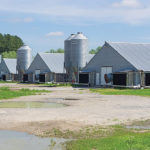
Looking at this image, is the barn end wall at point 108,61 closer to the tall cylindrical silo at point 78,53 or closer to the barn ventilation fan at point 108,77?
the barn ventilation fan at point 108,77

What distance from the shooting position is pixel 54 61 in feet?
220

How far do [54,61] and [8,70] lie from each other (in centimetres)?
1939

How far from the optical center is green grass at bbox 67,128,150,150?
30.5ft

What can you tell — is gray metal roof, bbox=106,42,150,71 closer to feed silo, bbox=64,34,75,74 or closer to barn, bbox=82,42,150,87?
barn, bbox=82,42,150,87

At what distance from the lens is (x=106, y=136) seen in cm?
1107

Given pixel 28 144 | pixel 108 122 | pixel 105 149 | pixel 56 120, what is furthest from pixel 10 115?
pixel 105 149

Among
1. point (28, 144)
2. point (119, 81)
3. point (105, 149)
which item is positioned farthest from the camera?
point (119, 81)

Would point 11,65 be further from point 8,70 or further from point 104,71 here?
point 104,71

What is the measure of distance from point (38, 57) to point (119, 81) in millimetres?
27747

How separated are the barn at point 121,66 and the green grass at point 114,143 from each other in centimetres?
3319

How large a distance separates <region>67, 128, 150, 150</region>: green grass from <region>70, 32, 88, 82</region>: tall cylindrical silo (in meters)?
44.9

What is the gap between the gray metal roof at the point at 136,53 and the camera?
44531 mm

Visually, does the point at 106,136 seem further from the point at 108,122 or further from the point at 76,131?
the point at 108,122

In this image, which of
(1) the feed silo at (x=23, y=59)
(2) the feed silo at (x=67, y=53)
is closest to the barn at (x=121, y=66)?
(2) the feed silo at (x=67, y=53)
